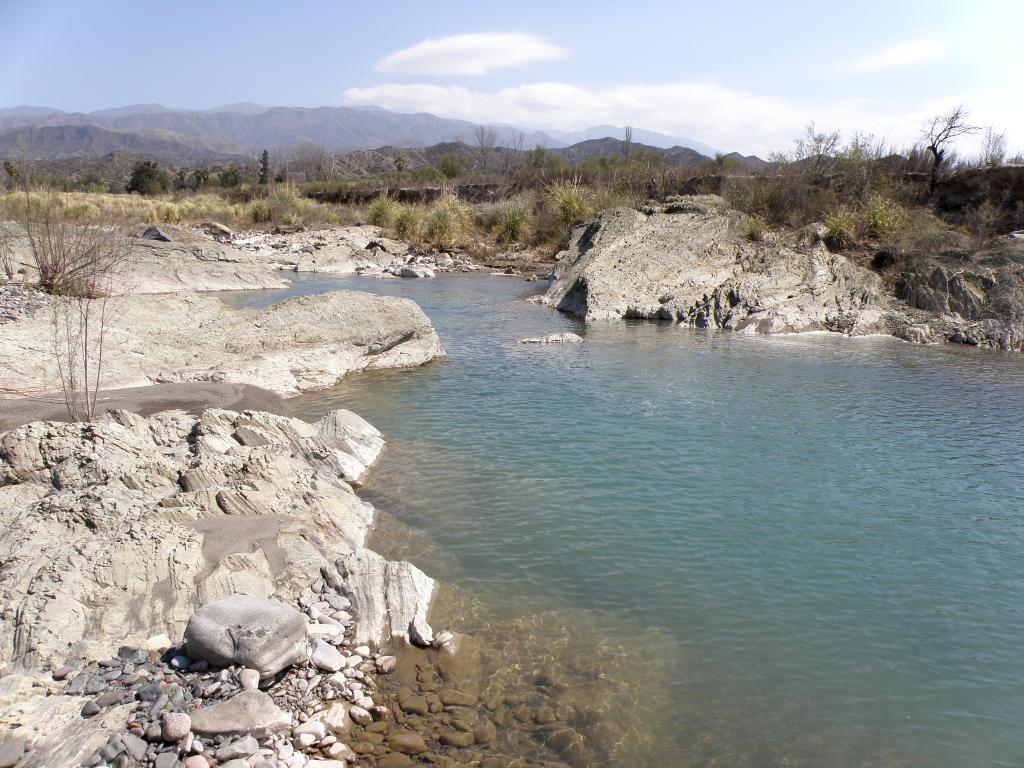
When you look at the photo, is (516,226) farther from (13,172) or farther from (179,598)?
(179,598)

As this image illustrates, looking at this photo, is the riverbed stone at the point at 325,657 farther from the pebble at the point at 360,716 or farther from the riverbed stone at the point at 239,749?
the riverbed stone at the point at 239,749

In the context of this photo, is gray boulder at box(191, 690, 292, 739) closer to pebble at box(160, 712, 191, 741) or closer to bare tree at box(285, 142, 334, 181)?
pebble at box(160, 712, 191, 741)

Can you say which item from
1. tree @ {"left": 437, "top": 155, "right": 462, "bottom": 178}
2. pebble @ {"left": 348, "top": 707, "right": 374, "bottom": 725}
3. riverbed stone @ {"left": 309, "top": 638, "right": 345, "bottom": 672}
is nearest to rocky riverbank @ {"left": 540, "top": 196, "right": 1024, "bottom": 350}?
riverbed stone @ {"left": 309, "top": 638, "right": 345, "bottom": 672}

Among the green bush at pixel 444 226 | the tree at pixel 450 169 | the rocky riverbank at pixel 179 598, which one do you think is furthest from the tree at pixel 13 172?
the tree at pixel 450 169

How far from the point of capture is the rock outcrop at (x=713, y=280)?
1700 cm

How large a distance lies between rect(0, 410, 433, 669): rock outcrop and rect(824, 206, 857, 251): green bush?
17527 millimetres

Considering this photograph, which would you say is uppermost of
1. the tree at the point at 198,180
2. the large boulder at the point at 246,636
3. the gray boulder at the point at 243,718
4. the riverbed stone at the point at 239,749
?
the tree at the point at 198,180

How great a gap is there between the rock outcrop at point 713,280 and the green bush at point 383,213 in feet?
47.9

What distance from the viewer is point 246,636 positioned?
4.08 metres

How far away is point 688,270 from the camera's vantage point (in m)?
19.1

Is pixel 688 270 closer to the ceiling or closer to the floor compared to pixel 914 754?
closer to the ceiling

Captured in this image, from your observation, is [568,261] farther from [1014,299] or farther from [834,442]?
[834,442]

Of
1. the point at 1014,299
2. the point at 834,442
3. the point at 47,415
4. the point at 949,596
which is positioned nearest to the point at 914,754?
the point at 949,596

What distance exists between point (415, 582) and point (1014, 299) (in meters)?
16.2
